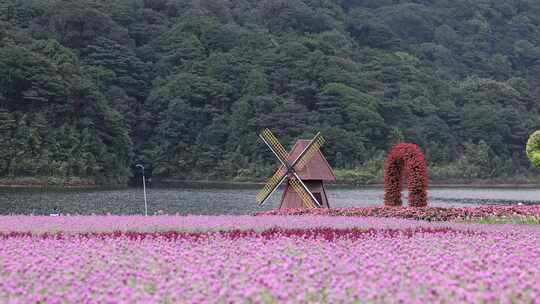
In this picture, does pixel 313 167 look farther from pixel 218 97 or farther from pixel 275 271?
pixel 218 97

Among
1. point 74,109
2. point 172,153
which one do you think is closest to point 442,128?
point 172,153

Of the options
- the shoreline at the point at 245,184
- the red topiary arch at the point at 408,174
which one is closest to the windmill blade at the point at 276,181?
the red topiary arch at the point at 408,174

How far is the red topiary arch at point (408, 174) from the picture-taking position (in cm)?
2688

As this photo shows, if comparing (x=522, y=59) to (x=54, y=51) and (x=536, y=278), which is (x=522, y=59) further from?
(x=536, y=278)

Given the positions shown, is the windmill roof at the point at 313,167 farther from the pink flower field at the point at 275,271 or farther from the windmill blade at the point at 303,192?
the pink flower field at the point at 275,271

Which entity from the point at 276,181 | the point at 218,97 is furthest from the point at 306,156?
the point at 218,97

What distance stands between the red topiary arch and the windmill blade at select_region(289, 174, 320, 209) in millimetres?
6167

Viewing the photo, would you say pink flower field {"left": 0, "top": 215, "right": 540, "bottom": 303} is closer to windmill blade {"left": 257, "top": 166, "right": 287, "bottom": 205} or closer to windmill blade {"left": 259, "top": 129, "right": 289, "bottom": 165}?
windmill blade {"left": 257, "top": 166, "right": 287, "bottom": 205}

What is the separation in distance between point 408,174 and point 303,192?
8.37 meters

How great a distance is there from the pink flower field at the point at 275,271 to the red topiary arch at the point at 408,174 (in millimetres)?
14304

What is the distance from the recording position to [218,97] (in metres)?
A: 103

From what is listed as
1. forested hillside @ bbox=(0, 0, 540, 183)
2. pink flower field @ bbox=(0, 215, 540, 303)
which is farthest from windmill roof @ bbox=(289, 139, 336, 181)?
forested hillside @ bbox=(0, 0, 540, 183)

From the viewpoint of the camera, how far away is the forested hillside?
8250cm

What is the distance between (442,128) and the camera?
10675 centimetres
